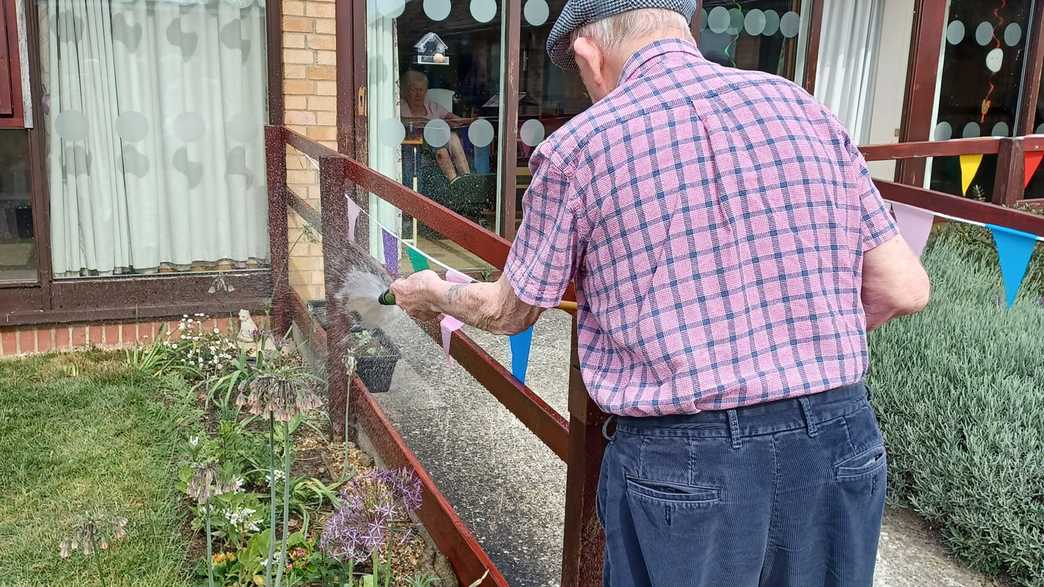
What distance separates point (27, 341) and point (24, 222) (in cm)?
65

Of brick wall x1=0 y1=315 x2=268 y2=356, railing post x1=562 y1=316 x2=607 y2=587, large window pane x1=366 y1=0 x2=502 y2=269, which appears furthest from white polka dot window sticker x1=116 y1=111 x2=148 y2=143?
railing post x1=562 y1=316 x2=607 y2=587

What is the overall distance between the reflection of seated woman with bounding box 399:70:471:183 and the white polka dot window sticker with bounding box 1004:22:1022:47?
5184 mm

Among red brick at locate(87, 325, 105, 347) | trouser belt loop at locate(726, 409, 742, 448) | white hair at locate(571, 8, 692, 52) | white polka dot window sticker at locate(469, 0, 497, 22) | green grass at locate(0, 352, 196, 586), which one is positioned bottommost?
green grass at locate(0, 352, 196, 586)

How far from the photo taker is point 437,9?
5848mm

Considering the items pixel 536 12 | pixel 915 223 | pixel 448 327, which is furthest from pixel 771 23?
pixel 448 327

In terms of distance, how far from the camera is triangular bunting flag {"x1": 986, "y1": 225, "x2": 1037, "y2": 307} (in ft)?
11.2

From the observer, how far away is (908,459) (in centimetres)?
355

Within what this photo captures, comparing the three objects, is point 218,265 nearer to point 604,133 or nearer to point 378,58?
point 378,58

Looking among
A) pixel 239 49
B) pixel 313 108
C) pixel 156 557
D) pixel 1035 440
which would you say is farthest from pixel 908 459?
pixel 239 49

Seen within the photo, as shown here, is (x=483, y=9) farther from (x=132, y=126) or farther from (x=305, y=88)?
(x=132, y=126)

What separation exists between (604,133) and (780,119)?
0.30m

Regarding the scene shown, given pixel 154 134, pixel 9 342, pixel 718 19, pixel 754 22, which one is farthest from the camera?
pixel 754 22

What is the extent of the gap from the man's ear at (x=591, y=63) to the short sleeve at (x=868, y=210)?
1.49ft

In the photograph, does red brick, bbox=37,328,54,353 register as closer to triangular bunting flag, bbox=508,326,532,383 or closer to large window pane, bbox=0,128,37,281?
large window pane, bbox=0,128,37,281
